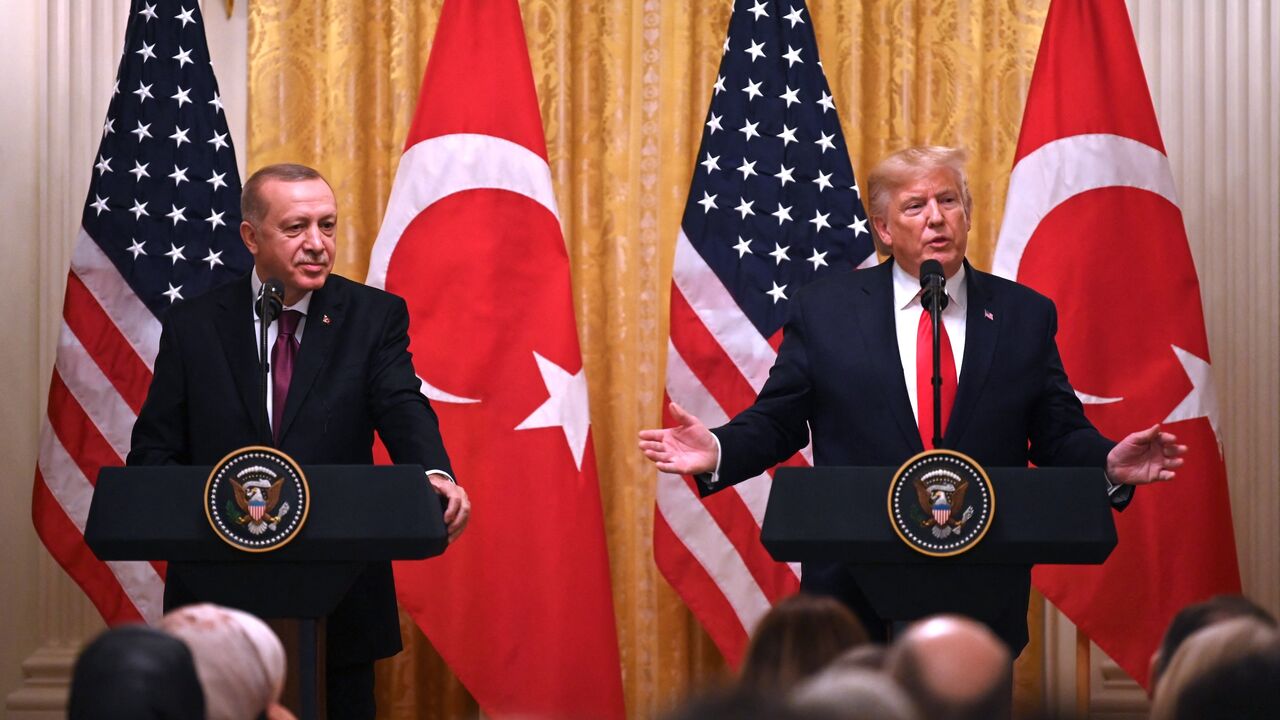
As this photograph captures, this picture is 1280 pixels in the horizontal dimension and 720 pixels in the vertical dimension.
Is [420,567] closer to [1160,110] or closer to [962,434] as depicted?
[962,434]

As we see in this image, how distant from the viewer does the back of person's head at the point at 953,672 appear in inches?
44.7

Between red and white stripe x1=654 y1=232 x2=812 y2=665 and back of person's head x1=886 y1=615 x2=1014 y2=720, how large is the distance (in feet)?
12.6

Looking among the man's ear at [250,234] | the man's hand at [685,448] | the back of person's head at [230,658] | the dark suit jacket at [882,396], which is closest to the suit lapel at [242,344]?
the man's ear at [250,234]

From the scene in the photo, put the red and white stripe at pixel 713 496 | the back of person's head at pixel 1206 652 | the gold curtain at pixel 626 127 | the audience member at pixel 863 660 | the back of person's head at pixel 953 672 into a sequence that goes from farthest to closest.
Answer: the gold curtain at pixel 626 127 → the red and white stripe at pixel 713 496 → the back of person's head at pixel 1206 652 → the audience member at pixel 863 660 → the back of person's head at pixel 953 672

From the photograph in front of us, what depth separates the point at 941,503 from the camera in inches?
113

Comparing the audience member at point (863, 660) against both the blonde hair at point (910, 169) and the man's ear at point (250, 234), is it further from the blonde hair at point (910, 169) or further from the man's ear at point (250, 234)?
the man's ear at point (250, 234)

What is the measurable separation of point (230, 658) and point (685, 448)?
193cm

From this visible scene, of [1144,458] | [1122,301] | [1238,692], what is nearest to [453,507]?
[1144,458]

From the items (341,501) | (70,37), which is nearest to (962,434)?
(341,501)

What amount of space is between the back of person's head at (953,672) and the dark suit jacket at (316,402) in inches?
102

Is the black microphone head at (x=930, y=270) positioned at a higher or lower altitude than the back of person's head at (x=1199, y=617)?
higher

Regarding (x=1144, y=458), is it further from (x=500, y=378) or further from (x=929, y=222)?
(x=500, y=378)

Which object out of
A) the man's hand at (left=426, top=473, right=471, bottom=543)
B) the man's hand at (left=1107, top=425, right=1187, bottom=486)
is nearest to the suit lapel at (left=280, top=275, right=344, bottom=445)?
the man's hand at (left=426, top=473, right=471, bottom=543)

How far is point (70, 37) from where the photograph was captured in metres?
5.45
